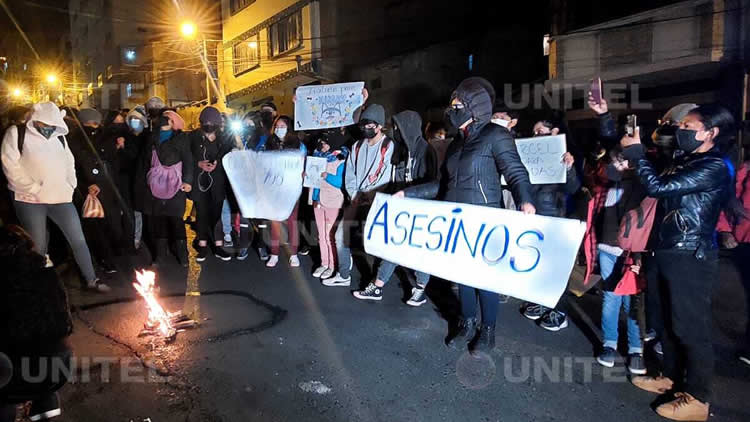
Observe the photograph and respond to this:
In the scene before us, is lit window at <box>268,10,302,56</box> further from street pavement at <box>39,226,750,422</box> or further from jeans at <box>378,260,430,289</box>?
street pavement at <box>39,226,750,422</box>

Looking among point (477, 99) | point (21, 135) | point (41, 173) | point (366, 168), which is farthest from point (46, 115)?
point (477, 99)

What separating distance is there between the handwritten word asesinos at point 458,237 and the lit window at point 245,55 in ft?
77.1

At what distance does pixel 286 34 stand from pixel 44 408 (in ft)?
74.5

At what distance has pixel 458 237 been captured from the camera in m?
3.54

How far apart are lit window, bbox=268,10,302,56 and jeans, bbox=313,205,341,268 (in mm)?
18021

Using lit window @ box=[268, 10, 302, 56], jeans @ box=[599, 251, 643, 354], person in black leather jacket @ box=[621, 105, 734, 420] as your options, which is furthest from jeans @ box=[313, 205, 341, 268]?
lit window @ box=[268, 10, 302, 56]

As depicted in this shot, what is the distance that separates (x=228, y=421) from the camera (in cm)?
274

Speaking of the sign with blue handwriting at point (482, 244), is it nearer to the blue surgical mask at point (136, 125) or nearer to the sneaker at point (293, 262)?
the sneaker at point (293, 262)

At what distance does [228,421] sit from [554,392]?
2.22 m

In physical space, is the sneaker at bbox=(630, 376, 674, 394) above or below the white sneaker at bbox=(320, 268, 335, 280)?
below

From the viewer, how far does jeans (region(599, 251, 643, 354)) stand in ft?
11.3

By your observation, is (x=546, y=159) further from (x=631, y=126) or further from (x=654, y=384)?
(x=654, y=384)

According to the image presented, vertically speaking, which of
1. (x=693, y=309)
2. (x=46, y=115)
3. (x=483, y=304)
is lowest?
(x=483, y=304)

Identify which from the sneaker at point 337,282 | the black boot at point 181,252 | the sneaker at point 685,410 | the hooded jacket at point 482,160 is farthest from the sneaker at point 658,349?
the black boot at point 181,252
